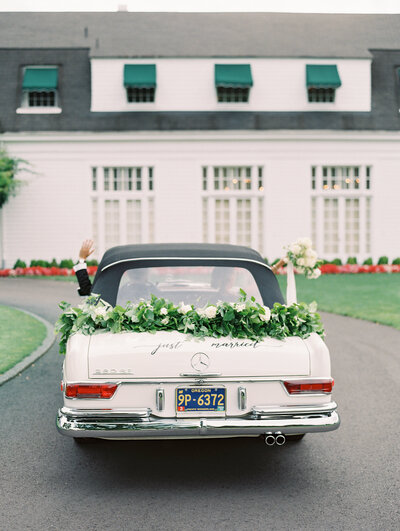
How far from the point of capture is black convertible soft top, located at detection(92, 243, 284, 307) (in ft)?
16.1

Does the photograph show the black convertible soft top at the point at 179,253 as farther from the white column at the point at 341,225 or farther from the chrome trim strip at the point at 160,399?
the white column at the point at 341,225

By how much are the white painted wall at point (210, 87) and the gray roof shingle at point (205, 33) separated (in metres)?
0.34

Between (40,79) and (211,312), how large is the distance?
2149cm

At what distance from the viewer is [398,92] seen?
25203 mm

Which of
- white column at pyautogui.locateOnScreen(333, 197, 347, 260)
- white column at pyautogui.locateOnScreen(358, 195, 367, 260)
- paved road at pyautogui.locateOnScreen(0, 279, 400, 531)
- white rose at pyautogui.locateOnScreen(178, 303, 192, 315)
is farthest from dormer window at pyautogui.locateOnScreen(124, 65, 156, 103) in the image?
white rose at pyautogui.locateOnScreen(178, 303, 192, 315)

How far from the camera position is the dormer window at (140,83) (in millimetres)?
23781

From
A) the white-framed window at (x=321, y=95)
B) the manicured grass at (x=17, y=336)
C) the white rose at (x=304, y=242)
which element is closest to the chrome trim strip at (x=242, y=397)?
the white rose at (x=304, y=242)

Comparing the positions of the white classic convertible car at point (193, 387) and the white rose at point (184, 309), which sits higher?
the white rose at point (184, 309)

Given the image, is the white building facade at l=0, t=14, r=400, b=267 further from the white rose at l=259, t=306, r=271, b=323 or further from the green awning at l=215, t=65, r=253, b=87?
the white rose at l=259, t=306, r=271, b=323

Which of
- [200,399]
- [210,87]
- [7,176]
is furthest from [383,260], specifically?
[200,399]

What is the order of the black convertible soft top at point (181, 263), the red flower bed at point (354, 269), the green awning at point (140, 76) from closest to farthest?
1. the black convertible soft top at point (181, 263)
2. the red flower bed at point (354, 269)
3. the green awning at point (140, 76)

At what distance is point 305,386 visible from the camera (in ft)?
13.9

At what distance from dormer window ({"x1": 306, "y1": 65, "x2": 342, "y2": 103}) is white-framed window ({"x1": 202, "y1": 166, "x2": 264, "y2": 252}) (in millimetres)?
3558

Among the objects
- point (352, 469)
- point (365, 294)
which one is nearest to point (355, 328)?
point (365, 294)
